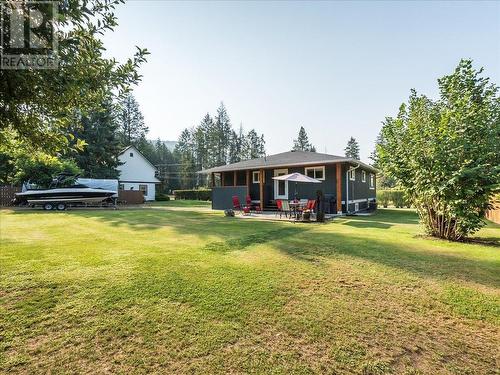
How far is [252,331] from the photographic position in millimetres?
2744

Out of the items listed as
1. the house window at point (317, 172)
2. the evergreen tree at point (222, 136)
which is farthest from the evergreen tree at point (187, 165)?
the house window at point (317, 172)

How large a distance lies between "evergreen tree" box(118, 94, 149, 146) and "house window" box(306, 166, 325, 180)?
41485mm

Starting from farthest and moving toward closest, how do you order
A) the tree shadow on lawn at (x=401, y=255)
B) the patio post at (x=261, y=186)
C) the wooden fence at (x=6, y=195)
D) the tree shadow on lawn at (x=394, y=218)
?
1. the wooden fence at (x=6, y=195)
2. the patio post at (x=261, y=186)
3. the tree shadow on lawn at (x=394, y=218)
4. the tree shadow on lawn at (x=401, y=255)

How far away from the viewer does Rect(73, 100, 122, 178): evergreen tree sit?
2903cm

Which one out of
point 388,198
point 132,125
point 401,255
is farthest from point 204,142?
point 401,255

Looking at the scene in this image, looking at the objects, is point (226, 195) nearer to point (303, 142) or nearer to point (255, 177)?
point (255, 177)

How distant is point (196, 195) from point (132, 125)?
A: 2456cm

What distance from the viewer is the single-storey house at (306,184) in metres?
15.3

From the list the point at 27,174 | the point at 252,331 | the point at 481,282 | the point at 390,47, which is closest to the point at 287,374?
the point at 252,331

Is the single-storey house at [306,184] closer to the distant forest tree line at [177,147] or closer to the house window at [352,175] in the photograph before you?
the house window at [352,175]

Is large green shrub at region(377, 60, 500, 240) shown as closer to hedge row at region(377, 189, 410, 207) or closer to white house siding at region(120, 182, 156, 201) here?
hedge row at region(377, 189, 410, 207)

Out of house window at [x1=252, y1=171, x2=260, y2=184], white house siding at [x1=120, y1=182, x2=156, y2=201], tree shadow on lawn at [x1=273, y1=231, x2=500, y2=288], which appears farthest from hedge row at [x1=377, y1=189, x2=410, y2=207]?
white house siding at [x1=120, y1=182, x2=156, y2=201]

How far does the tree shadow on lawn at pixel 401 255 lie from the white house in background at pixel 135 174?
96.0ft

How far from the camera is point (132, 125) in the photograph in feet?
Result: 166
